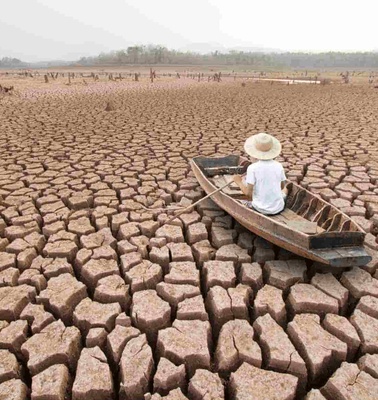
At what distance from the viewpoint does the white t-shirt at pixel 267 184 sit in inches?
123

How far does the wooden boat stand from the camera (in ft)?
8.11

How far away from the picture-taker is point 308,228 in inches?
110

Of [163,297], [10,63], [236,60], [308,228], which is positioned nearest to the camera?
[163,297]

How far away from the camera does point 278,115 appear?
9984 millimetres

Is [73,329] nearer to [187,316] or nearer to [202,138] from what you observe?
[187,316]

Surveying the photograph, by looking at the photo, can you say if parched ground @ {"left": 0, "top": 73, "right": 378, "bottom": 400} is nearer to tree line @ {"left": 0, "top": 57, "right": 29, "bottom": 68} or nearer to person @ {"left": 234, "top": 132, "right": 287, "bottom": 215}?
person @ {"left": 234, "top": 132, "right": 287, "bottom": 215}

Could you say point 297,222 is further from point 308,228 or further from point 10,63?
point 10,63

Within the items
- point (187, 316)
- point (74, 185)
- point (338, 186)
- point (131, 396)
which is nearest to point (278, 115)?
point (338, 186)

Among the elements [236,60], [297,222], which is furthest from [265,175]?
[236,60]

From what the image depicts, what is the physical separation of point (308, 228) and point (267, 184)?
578mm

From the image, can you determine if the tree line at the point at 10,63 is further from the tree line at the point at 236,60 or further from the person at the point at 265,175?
the person at the point at 265,175

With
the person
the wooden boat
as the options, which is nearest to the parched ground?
the wooden boat

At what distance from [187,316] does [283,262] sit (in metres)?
1.03

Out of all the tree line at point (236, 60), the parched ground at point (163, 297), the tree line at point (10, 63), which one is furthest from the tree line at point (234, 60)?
the parched ground at point (163, 297)
